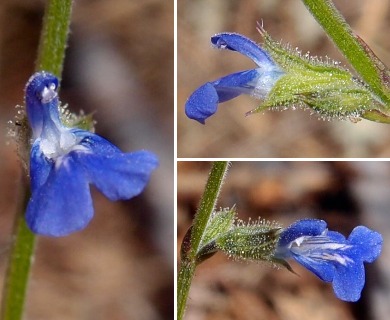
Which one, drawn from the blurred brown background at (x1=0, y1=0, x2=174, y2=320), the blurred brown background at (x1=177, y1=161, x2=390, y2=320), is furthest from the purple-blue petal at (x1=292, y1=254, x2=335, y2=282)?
the blurred brown background at (x1=0, y1=0, x2=174, y2=320)

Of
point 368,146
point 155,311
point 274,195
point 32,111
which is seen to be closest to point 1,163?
point 155,311

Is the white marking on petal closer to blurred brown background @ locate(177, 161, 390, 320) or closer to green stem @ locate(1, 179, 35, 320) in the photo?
→ green stem @ locate(1, 179, 35, 320)

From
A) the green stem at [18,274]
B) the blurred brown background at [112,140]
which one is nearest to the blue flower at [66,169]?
the green stem at [18,274]

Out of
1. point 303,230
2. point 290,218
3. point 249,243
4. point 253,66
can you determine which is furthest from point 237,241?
point 253,66

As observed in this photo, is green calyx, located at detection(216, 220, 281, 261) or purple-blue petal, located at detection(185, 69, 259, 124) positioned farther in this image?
green calyx, located at detection(216, 220, 281, 261)

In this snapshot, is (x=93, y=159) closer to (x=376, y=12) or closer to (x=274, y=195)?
(x=274, y=195)

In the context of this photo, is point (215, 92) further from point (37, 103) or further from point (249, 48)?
point (37, 103)
